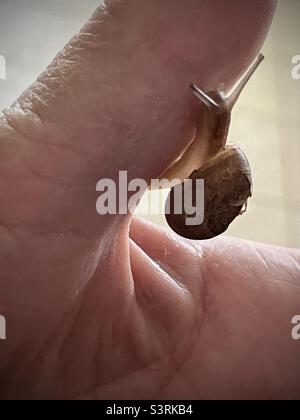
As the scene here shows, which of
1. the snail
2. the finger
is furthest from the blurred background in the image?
the snail

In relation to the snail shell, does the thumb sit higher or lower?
higher

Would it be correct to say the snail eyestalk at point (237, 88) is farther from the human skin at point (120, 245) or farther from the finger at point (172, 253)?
the finger at point (172, 253)

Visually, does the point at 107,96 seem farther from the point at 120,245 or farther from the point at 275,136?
the point at 275,136

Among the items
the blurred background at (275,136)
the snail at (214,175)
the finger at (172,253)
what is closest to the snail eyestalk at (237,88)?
the snail at (214,175)

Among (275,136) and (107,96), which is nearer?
(107,96)

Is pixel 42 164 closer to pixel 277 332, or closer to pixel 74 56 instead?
pixel 74 56

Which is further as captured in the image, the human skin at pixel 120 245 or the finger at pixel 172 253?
the finger at pixel 172 253

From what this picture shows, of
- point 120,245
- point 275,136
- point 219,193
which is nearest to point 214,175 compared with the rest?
point 219,193

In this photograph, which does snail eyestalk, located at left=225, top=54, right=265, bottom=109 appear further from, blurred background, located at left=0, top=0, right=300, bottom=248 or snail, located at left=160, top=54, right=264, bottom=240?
blurred background, located at left=0, top=0, right=300, bottom=248
